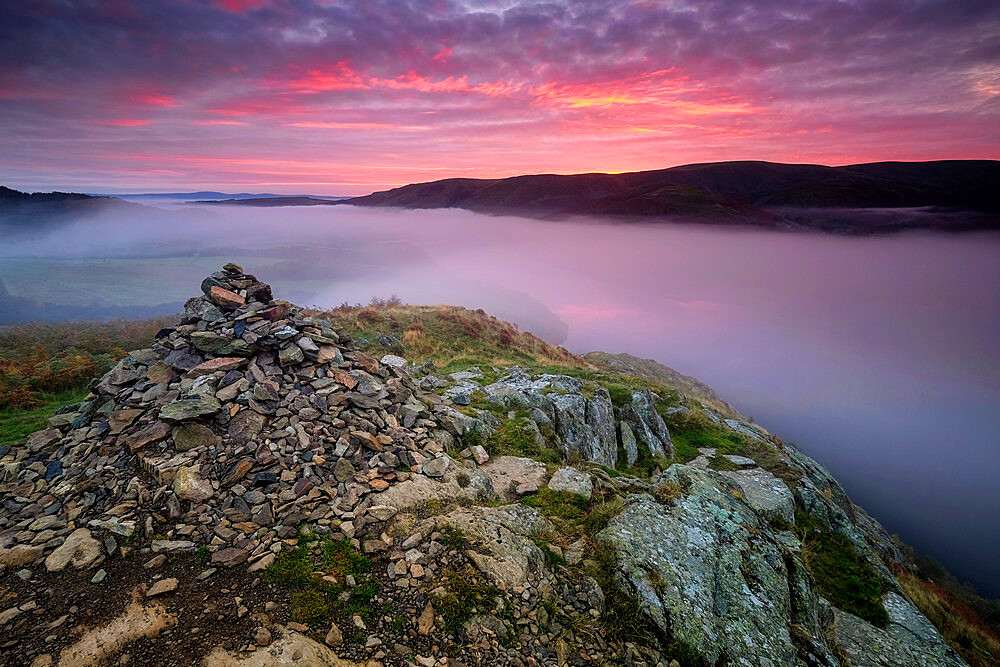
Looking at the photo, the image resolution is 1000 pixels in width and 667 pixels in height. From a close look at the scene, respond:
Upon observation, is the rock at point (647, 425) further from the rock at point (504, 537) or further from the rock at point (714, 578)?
the rock at point (504, 537)

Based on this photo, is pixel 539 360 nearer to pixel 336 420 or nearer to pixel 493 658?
pixel 336 420

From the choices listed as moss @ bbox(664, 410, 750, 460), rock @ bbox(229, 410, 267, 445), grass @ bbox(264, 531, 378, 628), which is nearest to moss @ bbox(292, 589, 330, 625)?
grass @ bbox(264, 531, 378, 628)

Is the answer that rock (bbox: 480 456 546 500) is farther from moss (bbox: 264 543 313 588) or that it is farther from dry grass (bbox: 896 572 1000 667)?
dry grass (bbox: 896 572 1000 667)

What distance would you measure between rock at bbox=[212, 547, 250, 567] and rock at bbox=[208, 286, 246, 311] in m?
7.63

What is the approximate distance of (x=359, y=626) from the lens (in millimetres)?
5816

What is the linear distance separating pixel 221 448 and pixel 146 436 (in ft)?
5.15

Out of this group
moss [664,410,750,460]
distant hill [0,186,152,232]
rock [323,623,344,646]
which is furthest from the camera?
distant hill [0,186,152,232]

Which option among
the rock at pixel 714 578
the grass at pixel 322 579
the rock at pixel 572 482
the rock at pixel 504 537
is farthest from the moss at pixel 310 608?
the rock at pixel 572 482

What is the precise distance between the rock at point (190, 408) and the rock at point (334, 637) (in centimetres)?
569

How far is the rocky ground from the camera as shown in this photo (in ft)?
19.0

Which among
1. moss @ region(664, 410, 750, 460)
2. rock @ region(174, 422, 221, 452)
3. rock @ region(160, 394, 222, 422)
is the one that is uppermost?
rock @ region(160, 394, 222, 422)

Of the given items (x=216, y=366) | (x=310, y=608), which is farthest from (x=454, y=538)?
(x=216, y=366)

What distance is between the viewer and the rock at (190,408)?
8.80 meters

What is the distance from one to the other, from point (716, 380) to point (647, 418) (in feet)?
613
